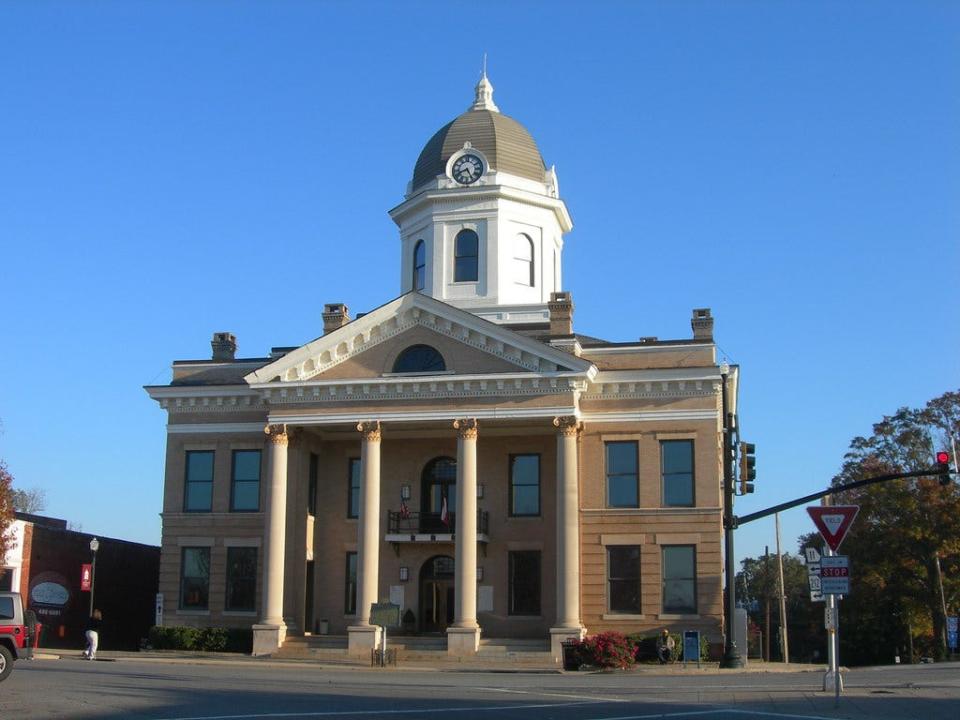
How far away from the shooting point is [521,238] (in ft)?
164

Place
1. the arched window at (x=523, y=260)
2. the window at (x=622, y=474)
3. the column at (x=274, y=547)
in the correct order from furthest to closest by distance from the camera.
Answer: the arched window at (x=523, y=260) < the window at (x=622, y=474) < the column at (x=274, y=547)

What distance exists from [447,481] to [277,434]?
6610 millimetres

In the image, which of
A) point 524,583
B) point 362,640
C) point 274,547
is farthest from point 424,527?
point 274,547

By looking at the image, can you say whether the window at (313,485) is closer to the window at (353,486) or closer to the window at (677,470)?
the window at (353,486)

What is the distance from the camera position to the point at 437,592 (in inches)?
1732

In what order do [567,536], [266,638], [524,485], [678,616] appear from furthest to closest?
[524,485]
[266,638]
[678,616]
[567,536]

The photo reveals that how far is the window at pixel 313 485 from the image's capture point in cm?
4441

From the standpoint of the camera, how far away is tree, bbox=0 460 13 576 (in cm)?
4231

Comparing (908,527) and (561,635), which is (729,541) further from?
(908,527)

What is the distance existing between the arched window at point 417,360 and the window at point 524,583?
734 centimetres

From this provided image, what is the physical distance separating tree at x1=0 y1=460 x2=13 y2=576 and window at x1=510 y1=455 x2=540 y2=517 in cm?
1772

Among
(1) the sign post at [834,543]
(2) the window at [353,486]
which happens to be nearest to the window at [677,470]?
(2) the window at [353,486]

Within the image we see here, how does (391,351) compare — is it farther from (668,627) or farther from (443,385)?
(668,627)

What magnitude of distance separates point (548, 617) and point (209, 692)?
2026cm
